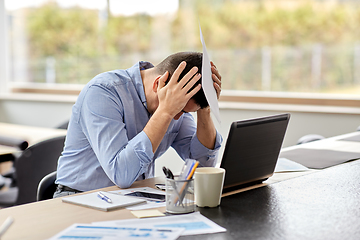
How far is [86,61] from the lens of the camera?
13.4 ft

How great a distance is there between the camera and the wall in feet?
9.44

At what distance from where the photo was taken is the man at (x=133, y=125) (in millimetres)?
1248

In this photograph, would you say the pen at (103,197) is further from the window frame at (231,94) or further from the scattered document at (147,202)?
the window frame at (231,94)

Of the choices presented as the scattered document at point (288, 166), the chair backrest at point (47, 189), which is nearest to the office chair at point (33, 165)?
the chair backrest at point (47, 189)

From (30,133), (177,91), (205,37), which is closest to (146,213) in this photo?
(177,91)

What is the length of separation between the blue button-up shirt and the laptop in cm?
24

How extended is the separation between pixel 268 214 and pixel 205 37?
103 inches

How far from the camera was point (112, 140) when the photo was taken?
1.26m

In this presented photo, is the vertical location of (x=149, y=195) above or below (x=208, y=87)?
below

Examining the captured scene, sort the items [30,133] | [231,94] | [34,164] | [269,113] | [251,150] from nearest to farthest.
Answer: [251,150], [34,164], [30,133], [269,113], [231,94]

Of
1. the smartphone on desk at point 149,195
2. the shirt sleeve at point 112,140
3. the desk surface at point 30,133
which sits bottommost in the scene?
the desk surface at point 30,133

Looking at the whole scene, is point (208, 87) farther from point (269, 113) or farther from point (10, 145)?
point (269, 113)

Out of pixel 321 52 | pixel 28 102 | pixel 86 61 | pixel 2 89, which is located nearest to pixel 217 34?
pixel 321 52

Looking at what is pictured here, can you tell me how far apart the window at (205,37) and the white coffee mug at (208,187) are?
2.34 meters
